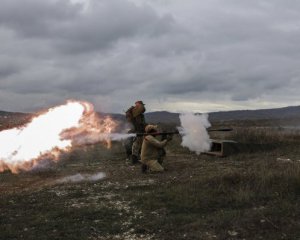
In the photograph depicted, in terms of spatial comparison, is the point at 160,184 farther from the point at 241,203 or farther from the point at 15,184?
the point at 15,184

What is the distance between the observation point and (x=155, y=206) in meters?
11.3

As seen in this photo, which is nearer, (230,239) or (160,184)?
(230,239)

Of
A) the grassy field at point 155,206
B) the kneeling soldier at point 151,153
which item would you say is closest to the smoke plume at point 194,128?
the kneeling soldier at point 151,153

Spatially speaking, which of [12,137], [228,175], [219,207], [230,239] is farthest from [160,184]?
[12,137]

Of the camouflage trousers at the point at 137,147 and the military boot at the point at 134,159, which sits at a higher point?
the camouflage trousers at the point at 137,147

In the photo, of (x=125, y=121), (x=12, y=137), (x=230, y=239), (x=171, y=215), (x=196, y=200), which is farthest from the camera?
(x=125, y=121)

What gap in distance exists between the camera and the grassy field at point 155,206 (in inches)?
376

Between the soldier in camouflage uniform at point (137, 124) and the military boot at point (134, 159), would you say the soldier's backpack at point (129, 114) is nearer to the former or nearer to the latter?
the soldier in camouflage uniform at point (137, 124)

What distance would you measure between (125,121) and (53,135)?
4.48 meters

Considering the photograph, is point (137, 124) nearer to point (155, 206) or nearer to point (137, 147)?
point (137, 147)

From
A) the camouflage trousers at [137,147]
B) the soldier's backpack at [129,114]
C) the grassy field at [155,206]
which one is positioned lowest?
the grassy field at [155,206]

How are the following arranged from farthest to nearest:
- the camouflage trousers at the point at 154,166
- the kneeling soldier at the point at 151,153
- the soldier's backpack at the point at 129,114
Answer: the soldier's backpack at the point at 129,114, the kneeling soldier at the point at 151,153, the camouflage trousers at the point at 154,166

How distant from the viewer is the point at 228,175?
13266 millimetres

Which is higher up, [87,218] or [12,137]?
[12,137]
